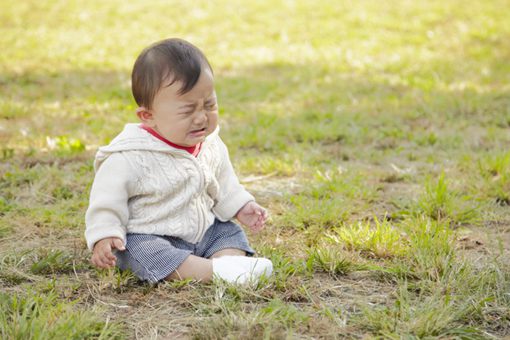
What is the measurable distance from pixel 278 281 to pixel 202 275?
0.99 ft

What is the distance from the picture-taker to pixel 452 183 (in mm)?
3896

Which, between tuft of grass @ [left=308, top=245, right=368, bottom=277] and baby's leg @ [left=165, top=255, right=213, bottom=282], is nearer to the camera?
baby's leg @ [left=165, top=255, right=213, bottom=282]

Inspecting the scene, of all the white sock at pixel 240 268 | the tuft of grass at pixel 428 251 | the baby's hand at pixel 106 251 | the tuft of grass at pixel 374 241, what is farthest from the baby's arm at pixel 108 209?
the tuft of grass at pixel 428 251

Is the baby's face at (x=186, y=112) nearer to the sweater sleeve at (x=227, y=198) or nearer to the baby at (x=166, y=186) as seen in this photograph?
the baby at (x=166, y=186)

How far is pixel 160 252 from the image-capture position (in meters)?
2.60

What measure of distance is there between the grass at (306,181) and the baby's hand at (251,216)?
0.38ft

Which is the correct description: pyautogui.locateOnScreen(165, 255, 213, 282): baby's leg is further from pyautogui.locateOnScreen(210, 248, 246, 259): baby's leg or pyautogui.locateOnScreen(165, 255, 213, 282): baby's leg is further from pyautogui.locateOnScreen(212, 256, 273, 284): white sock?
pyautogui.locateOnScreen(210, 248, 246, 259): baby's leg

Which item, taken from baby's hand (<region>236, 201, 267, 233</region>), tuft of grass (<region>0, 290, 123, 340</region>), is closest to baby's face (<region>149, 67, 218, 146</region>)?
baby's hand (<region>236, 201, 267, 233</region>)

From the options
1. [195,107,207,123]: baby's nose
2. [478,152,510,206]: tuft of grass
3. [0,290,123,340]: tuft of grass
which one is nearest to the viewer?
[0,290,123,340]: tuft of grass

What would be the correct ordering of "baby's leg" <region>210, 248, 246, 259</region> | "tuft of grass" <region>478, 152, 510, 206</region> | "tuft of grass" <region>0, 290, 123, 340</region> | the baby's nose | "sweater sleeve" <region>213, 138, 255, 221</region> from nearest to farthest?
"tuft of grass" <region>0, 290, 123, 340</region>, the baby's nose, "baby's leg" <region>210, 248, 246, 259</region>, "sweater sleeve" <region>213, 138, 255, 221</region>, "tuft of grass" <region>478, 152, 510, 206</region>

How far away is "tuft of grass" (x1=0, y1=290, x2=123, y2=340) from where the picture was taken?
6.59 ft

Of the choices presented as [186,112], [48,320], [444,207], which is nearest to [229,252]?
[186,112]

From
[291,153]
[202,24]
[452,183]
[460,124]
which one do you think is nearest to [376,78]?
[460,124]

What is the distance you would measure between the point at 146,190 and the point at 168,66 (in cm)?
52
